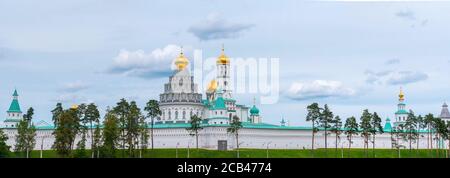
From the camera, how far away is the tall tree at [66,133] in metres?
60.4

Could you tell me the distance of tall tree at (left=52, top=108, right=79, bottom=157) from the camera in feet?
198

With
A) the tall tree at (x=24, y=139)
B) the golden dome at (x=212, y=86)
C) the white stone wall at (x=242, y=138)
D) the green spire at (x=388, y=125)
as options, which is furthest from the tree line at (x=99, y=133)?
the green spire at (x=388, y=125)

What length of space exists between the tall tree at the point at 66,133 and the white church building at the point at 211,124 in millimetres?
18556

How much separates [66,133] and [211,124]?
82.0 ft

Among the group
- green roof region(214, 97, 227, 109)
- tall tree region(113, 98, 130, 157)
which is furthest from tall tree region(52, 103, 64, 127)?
green roof region(214, 97, 227, 109)

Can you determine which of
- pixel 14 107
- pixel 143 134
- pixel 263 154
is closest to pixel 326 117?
pixel 263 154

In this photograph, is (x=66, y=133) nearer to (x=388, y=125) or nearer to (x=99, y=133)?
(x=99, y=133)

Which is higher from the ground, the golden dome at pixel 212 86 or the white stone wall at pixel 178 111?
the golden dome at pixel 212 86

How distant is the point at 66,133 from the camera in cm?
6128

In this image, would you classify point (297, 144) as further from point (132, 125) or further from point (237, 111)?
point (132, 125)

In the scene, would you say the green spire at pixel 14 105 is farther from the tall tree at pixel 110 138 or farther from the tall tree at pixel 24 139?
the tall tree at pixel 110 138

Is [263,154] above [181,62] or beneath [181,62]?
beneath
